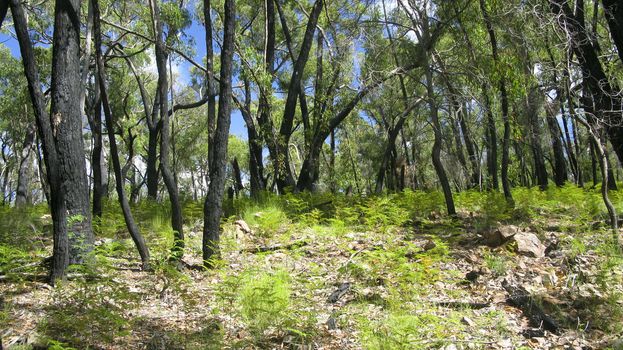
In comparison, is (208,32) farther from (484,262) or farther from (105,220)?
(484,262)

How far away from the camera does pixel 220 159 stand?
649 cm

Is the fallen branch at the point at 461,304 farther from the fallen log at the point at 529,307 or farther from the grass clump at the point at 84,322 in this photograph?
the grass clump at the point at 84,322

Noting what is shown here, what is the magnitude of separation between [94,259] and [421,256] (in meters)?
4.13

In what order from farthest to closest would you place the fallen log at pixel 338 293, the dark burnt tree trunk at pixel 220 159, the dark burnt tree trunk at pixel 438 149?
the dark burnt tree trunk at pixel 438 149 → the dark burnt tree trunk at pixel 220 159 → the fallen log at pixel 338 293

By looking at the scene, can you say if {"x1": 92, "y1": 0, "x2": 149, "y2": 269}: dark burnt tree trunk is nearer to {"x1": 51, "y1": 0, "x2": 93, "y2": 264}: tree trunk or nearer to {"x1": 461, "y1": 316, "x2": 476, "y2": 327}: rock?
{"x1": 51, "y1": 0, "x2": 93, "y2": 264}: tree trunk

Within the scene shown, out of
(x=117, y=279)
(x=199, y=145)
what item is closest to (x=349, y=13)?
(x=117, y=279)

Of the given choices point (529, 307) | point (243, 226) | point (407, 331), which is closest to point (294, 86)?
point (243, 226)

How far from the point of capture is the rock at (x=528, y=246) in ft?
21.2

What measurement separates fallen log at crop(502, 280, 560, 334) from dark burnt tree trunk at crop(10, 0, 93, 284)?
4.87 m

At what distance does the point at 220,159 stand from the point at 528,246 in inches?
179

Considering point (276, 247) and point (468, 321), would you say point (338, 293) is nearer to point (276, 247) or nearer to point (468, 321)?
point (468, 321)

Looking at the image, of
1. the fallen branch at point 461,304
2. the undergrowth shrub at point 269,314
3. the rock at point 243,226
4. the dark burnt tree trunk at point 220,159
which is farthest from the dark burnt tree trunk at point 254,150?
the fallen branch at point 461,304

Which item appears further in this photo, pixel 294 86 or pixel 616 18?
pixel 294 86

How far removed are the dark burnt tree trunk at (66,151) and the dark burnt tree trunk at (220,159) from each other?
1491mm
